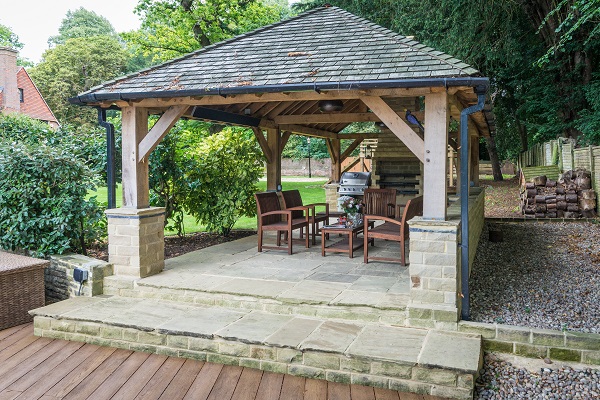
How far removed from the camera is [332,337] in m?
3.98

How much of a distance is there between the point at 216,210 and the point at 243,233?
3.18 ft

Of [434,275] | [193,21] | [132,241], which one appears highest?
[193,21]

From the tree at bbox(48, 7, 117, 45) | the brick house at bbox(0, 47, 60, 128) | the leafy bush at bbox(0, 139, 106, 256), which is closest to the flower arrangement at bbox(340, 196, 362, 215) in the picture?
the leafy bush at bbox(0, 139, 106, 256)

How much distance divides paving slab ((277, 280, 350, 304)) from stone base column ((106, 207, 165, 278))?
1.76 meters

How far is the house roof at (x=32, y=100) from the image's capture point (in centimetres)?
2520

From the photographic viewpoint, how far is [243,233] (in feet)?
30.3

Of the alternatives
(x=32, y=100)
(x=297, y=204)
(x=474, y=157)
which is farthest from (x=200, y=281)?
(x=32, y=100)

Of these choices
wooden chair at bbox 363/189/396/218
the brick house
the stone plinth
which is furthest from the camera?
the brick house

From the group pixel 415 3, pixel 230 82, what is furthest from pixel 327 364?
pixel 415 3

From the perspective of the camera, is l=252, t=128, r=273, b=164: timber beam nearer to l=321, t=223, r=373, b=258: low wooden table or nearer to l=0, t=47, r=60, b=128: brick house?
l=321, t=223, r=373, b=258: low wooden table

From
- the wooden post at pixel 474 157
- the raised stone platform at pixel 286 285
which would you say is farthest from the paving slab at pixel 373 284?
the wooden post at pixel 474 157

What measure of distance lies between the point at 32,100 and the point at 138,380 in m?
26.1

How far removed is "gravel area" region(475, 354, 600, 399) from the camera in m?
3.43

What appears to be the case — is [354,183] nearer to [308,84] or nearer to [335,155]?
[335,155]
